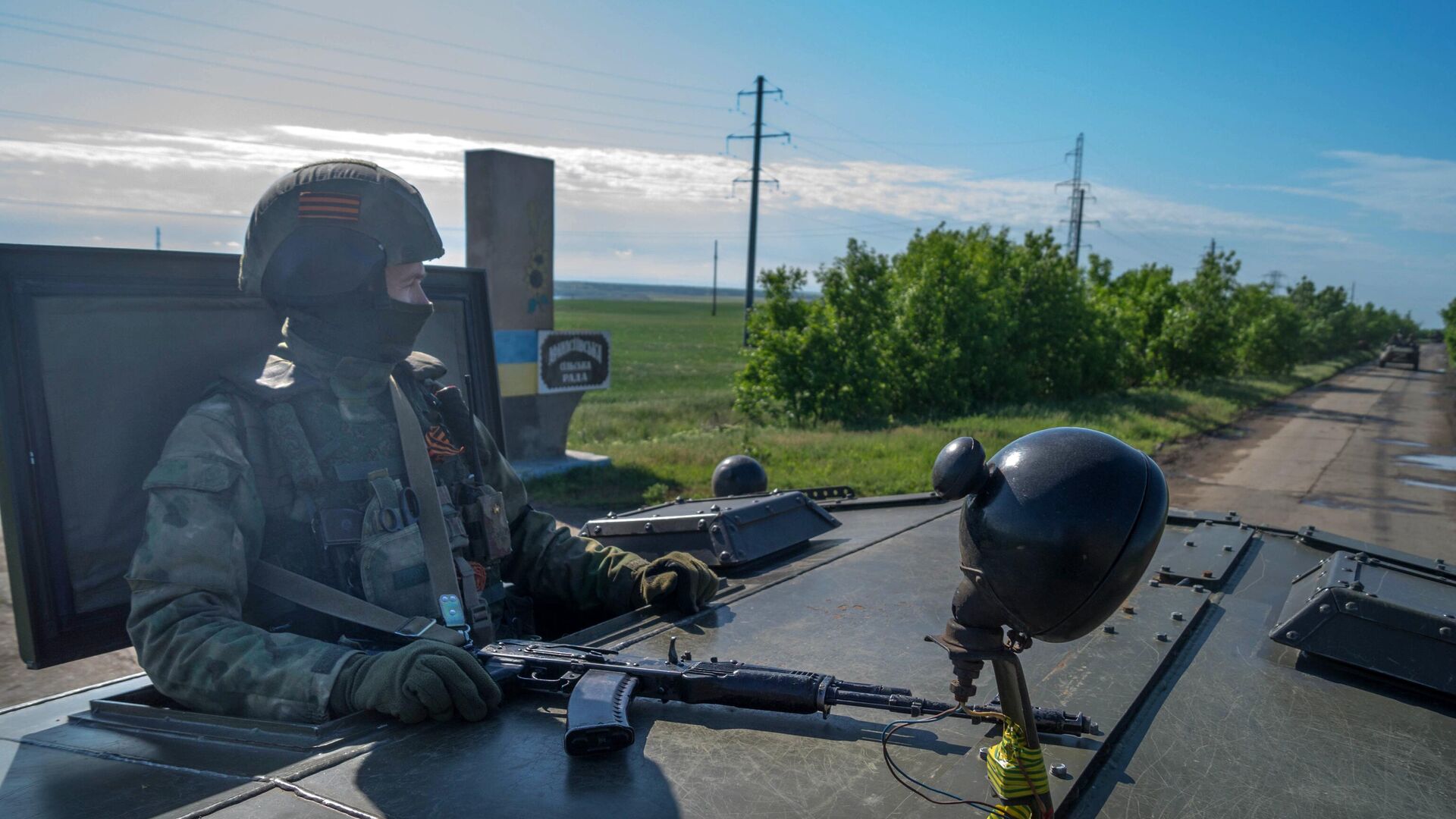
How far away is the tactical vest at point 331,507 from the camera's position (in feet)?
7.93

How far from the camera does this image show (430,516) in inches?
101

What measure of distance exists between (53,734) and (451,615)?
840 millimetres

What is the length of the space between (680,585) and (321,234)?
130cm

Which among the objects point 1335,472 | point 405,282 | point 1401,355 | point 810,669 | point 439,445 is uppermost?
point 405,282

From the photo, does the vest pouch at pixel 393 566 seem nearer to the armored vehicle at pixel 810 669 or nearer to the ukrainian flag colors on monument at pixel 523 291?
the armored vehicle at pixel 810 669

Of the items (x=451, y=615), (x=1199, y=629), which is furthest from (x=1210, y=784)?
(x=451, y=615)

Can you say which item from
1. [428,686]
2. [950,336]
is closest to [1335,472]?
[950,336]

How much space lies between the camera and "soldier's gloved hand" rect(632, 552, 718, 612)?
2.61 m

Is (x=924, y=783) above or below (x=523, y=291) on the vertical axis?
below

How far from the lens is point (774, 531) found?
3.29 meters

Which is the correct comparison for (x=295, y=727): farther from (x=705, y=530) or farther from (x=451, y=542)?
(x=705, y=530)

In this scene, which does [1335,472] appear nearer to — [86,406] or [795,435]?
[795,435]

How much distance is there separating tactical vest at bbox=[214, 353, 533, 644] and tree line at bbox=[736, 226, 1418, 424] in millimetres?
13306

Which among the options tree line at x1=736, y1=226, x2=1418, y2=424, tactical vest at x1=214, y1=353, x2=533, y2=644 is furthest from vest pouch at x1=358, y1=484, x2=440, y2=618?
tree line at x1=736, y1=226, x2=1418, y2=424
